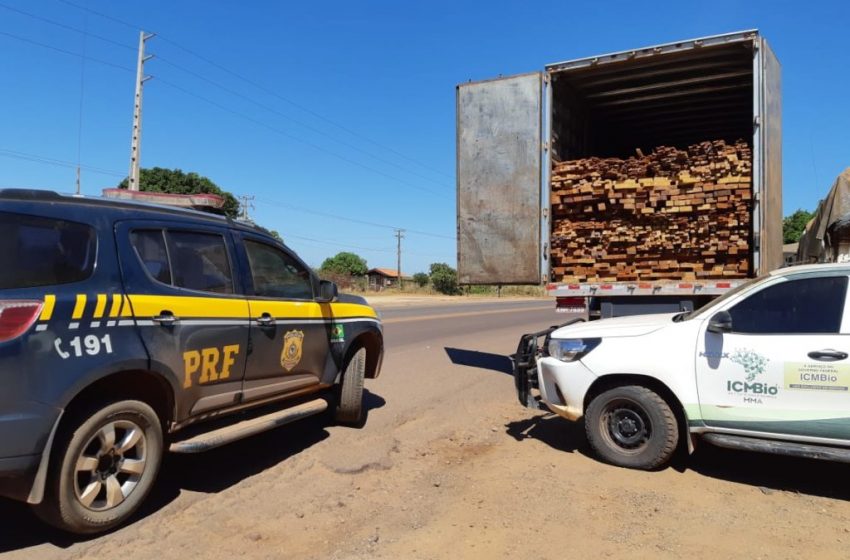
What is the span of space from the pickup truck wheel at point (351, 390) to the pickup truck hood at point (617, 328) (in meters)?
1.93

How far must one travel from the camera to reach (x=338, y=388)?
625 centimetres

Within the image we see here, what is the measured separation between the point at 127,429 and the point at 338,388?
99.7 inches

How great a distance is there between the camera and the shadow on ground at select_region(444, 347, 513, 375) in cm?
1112

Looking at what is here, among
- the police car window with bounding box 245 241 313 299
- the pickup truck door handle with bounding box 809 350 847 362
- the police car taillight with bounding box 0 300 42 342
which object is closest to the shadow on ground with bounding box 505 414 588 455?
the pickup truck door handle with bounding box 809 350 847 362

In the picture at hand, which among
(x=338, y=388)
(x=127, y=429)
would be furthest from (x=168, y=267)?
(x=338, y=388)

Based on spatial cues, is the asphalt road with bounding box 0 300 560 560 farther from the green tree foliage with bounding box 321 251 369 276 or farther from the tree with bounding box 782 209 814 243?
the green tree foliage with bounding box 321 251 369 276

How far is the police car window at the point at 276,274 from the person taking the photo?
5158mm

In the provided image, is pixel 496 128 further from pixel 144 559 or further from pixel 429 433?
pixel 144 559

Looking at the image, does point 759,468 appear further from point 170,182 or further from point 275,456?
point 170,182

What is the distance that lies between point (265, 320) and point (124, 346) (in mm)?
1297

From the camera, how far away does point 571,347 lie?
5.51 meters

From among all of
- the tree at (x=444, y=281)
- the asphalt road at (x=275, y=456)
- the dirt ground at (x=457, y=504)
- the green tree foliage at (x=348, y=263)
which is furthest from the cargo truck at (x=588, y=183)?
the green tree foliage at (x=348, y=263)

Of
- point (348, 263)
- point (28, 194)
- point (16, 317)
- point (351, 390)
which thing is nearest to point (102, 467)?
point (16, 317)

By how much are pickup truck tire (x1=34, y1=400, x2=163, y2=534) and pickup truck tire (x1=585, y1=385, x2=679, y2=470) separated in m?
3.38
